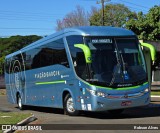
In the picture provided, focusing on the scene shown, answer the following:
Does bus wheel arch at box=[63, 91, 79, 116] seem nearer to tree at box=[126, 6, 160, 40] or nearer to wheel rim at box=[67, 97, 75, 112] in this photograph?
wheel rim at box=[67, 97, 75, 112]

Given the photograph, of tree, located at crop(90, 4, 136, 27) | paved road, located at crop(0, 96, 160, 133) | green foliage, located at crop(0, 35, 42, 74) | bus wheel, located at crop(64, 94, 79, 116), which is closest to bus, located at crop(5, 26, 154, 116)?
bus wheel, located at crop(64, 94, 79, 116)

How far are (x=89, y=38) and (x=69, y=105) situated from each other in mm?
3113

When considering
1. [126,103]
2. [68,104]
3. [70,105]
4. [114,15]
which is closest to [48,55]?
[68,104]

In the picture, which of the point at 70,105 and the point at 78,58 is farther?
the point at 70,105

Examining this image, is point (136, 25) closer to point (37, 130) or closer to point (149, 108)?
point (149, 108)

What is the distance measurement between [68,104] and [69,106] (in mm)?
96

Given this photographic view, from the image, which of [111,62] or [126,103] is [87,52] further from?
[126,103]

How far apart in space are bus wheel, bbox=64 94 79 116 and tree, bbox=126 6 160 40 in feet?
83.7

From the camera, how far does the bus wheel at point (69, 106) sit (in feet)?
56.1

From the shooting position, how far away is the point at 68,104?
1741 cm

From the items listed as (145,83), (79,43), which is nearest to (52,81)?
(79,43)

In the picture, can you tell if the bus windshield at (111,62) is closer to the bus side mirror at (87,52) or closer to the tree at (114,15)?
the bus side mirror at (87,52)

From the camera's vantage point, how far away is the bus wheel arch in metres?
17.1

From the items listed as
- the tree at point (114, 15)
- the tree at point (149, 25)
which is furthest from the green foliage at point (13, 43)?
the tree at point (149, 25)
